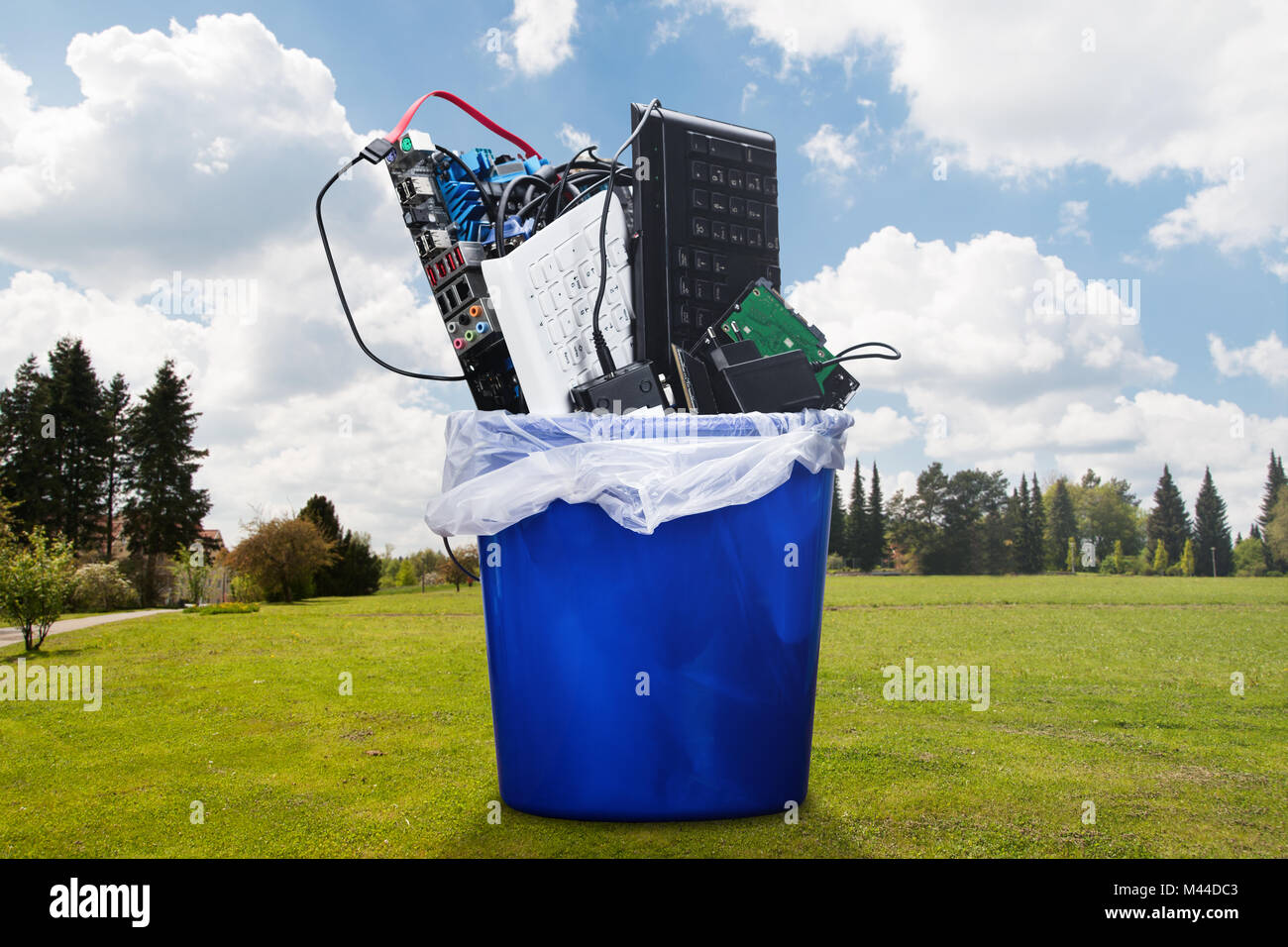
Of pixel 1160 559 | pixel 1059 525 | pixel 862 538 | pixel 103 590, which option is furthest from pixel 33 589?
pixel 1160 559

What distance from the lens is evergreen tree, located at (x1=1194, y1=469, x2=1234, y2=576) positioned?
42094 millimetres

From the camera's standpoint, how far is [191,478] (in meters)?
23.7

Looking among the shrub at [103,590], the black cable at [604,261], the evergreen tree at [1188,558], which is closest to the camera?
the black cable at [604,261]

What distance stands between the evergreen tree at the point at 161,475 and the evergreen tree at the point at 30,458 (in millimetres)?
2290

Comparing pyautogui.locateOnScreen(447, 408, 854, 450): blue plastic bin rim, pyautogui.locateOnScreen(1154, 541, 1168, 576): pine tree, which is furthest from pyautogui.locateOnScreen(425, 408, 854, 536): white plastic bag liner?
pyautogui.locateOnScreen(1154, 541, 1168, 576): pine tree

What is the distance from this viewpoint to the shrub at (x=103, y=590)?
54.1ft

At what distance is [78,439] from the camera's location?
21359 millimetres

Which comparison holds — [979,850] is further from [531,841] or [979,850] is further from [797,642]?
[531,841]

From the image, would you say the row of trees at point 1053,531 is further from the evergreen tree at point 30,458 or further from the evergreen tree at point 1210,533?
the evergreen tree at point 30,458

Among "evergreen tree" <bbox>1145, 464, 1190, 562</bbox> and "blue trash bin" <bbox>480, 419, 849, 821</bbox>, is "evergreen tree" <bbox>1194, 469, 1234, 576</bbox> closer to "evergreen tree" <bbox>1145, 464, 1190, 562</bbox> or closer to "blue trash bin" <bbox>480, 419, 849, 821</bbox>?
"evergreen tree" <bbox>1145, 464, 1190, 562</bbox>

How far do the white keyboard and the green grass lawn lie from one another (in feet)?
4.13

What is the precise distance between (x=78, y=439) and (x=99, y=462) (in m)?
0.73

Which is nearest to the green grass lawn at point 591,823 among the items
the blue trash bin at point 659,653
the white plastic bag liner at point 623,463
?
the blue trash bin at point 659,653

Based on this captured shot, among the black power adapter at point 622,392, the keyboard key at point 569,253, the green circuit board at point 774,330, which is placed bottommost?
the black power adapter at point 622,392
